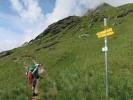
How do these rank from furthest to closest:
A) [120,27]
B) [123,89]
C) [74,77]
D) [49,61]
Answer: [120,27]
[49,61]
[74,77]
[123,89]

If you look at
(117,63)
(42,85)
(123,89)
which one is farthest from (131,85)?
(117,63)

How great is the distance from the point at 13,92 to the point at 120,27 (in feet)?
304

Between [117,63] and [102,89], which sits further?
[117,63]

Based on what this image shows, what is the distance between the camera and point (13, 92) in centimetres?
2955

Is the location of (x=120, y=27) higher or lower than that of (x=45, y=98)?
higher

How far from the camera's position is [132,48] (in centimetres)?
6888

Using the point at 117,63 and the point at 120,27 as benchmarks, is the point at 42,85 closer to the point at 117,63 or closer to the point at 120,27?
the point at 117,63

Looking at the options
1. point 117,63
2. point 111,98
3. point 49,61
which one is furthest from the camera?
point 49,61

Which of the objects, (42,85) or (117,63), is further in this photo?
(117,63)

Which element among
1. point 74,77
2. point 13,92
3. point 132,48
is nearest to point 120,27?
point 132,48

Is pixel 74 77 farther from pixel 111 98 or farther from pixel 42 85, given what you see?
pixel 111 98

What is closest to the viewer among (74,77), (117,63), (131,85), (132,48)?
(131,85)

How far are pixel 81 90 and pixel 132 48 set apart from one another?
138ft

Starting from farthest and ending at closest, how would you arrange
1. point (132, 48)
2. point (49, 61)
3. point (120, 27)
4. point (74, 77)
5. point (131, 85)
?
1. point (120, 27)
2. point (49, 61)
3. point (132, 48)
4. point (74, 77)
5. point (131, 85)
